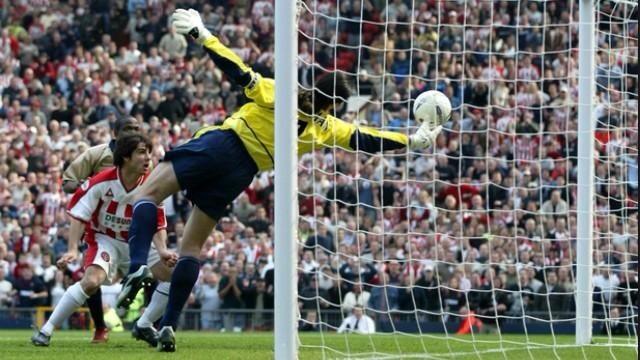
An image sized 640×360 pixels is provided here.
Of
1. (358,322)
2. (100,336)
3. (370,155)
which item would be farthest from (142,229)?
(370,155)

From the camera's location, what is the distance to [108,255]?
1195 centimetres

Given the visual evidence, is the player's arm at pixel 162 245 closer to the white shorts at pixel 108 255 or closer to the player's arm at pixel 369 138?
the white shorts at pixel 108 255

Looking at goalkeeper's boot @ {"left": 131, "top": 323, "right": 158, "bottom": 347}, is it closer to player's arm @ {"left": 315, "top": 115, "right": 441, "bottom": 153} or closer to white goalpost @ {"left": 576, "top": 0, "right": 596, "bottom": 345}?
player's arm @ {"left": 315, "top": 115, "right": 441, "bottom": 153}

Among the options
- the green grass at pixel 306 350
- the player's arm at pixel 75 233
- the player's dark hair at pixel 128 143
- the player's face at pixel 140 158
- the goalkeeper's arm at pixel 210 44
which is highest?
the goalkeeper's arm at pixel 210 44

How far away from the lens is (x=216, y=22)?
2867cm

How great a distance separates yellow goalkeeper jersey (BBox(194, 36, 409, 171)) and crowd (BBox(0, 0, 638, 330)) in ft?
17.8

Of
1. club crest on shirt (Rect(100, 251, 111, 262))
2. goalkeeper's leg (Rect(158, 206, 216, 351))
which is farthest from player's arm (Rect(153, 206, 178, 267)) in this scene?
goalkeeper's leg (Rect(158, 206, 216, 351))

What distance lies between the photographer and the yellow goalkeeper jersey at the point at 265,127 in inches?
404

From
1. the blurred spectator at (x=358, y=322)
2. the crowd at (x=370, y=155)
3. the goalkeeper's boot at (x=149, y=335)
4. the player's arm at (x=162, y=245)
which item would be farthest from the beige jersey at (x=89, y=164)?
the blurred spectator at (x=358, y=322)

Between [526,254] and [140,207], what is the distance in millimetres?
10445

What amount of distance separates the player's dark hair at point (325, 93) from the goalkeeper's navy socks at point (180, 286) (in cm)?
149

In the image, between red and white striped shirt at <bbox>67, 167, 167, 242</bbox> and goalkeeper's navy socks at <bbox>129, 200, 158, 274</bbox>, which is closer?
goalkeeper's navy socks at <bbox>129, 200, 158, 274</bbox>

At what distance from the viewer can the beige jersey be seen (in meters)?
12.3

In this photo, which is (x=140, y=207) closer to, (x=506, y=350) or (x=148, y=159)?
(x=148, y=159)
